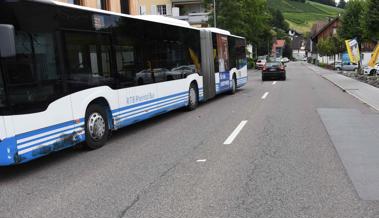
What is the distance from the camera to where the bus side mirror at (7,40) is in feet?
21.4

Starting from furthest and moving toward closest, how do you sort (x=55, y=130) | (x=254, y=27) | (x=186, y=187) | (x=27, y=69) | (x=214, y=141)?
(x=254, y=27) → (x=214, y=141) → (x=55, y=130) → (x=27, y=69) → (x=186, y=187)

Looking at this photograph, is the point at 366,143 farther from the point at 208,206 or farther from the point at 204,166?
the point at 208,206

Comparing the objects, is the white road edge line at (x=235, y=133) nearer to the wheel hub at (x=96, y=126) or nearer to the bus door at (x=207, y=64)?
the wheel hub at (x=96, y=126)

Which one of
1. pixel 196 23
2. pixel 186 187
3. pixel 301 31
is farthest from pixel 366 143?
pixel 301 31

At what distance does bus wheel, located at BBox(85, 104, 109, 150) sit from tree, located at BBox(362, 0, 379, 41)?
75.6ft

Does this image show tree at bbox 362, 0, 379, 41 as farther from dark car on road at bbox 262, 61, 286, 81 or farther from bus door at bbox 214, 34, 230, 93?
bus door at bbox 214, 34, 230, 93

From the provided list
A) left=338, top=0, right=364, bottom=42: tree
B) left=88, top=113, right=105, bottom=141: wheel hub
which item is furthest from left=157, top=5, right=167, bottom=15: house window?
left=88, top=113, right=105, bottom=141: wheel hub

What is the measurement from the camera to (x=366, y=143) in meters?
8.77

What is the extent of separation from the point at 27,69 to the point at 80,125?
1.65m

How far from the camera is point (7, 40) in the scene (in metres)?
6.54

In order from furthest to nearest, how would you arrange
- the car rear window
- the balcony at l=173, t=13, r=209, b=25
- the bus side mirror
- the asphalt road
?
the balcony at l=173, t=13, r=209, b=25, the car rear window, the bus side mirror, the asphalt road

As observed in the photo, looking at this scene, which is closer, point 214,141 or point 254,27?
point 214,141

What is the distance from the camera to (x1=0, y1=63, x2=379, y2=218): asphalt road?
17.0ft

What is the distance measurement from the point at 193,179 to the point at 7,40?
3369mm
